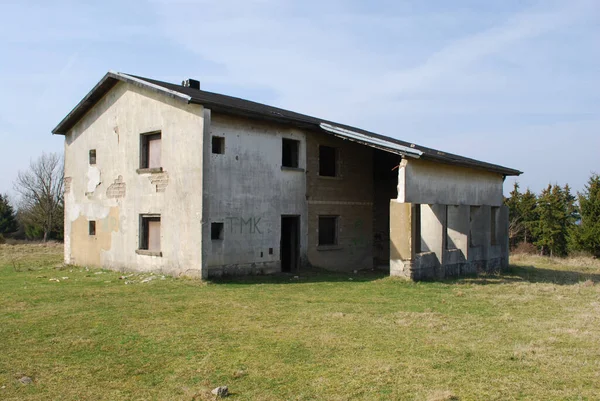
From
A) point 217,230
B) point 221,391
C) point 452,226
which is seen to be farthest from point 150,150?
point 221,391

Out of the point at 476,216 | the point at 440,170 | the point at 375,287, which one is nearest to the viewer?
the point at 375,287

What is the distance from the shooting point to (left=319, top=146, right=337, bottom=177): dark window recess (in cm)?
1936

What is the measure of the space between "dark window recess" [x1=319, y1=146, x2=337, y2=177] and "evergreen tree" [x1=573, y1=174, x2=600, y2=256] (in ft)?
68.4

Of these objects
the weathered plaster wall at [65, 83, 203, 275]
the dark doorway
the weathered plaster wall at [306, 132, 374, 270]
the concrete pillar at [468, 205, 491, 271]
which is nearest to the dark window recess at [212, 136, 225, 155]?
the weathered plaster wall at [65, 83, 203, 275]

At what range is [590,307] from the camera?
11547 mm

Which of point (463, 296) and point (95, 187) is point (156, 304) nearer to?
point (463, 296)

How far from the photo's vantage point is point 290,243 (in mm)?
17984

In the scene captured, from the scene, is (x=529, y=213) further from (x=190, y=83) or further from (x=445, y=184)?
(x=190, y=83)

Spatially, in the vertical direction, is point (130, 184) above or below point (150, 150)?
below

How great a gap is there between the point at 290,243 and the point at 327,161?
3582 millimetres

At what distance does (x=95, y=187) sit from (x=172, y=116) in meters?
4.79

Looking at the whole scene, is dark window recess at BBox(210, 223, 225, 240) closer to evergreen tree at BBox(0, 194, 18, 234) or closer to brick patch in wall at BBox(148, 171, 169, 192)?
brick patch in wall at BBox(148, 171, 169, 192)

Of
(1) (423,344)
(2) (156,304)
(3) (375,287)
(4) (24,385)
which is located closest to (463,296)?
(3) (375,287)

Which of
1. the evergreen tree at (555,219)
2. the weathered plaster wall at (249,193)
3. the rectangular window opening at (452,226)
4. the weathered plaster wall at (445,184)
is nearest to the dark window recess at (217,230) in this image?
the weathered plaster wall at (249,193)
